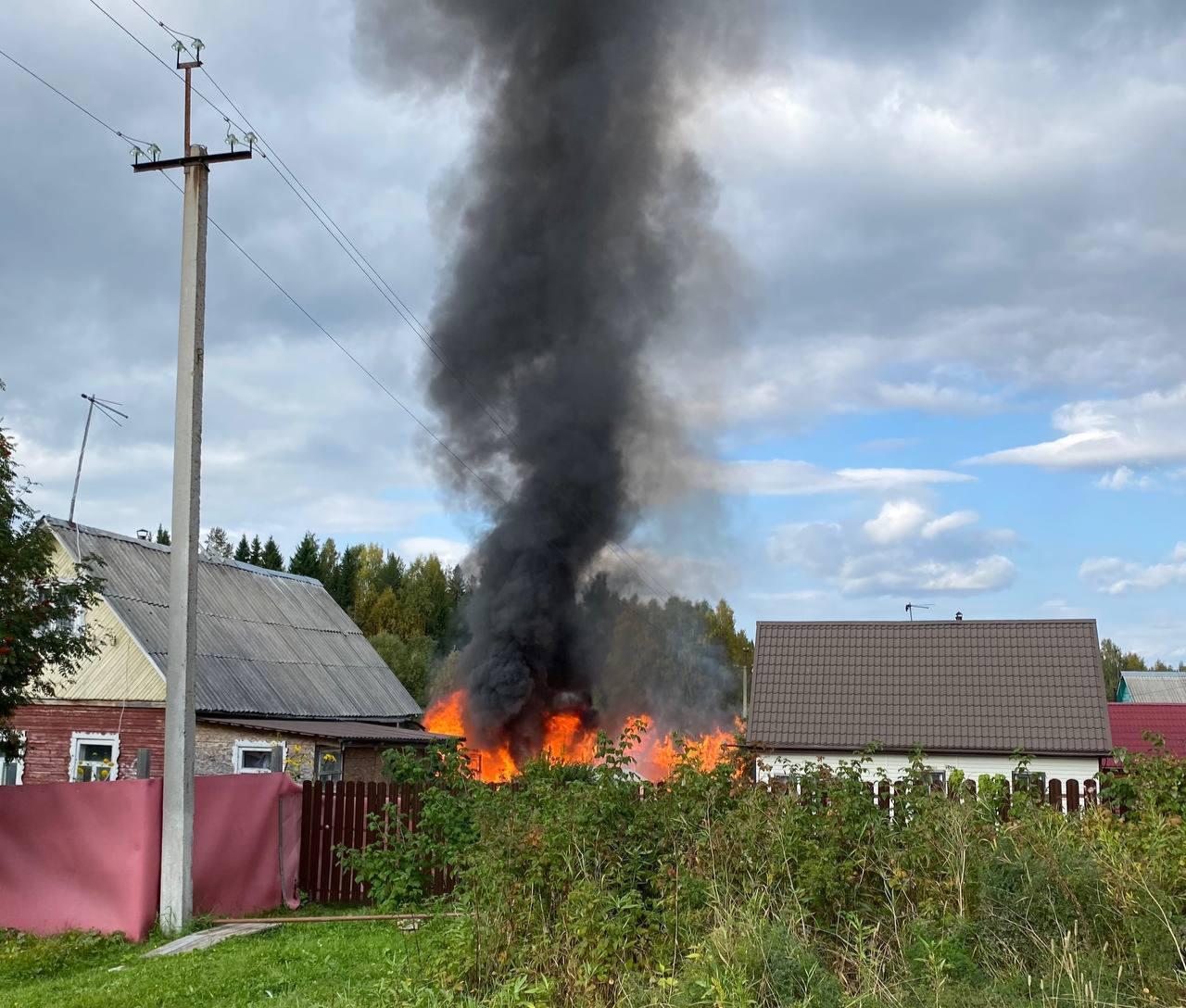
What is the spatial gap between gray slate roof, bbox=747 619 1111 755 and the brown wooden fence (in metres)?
9.63

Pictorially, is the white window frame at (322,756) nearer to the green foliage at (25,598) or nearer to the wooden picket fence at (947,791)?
the green foliage at (25,598)

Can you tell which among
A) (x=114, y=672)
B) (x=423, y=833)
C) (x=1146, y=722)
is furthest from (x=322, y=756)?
(x=1146, y=722)

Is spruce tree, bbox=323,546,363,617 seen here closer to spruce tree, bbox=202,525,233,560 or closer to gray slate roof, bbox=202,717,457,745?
spruce tree, bbox=202,525,233,560

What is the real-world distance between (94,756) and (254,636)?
15.1 feet

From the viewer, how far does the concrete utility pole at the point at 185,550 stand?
39.6 ft

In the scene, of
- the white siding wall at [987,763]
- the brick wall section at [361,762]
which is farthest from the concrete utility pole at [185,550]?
the white siding wall at [987,763]

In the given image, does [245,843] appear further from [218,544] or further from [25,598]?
[218,544]

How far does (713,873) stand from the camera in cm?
689

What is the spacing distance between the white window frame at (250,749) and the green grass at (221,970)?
9.53m

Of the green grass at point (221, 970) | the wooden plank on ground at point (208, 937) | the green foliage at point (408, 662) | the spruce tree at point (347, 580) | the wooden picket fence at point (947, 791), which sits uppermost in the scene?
the spruce tree at point (347, 580)

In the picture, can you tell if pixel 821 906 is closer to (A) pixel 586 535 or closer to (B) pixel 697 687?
(A) pixel 586 535

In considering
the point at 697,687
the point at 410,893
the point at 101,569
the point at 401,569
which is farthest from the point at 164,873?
the point at 401,569

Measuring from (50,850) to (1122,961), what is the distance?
11168 mm

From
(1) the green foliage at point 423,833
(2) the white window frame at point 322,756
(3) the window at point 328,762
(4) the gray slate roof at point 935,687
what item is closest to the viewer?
(1) the green foliage at point 423,833
